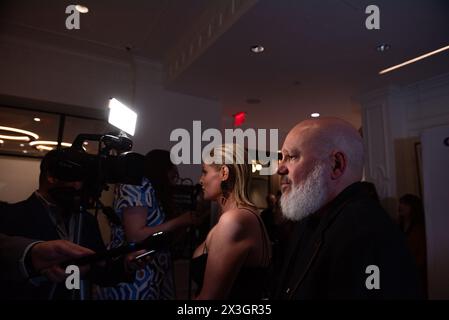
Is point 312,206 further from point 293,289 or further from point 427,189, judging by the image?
point 427,189

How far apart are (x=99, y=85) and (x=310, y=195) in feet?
9.15

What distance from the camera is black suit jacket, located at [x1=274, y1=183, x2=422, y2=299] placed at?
2.19 ft

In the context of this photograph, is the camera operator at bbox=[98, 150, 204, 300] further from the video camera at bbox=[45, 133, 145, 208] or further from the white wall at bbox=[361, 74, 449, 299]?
the white wall at bbox=[361, 74, 449, 299]

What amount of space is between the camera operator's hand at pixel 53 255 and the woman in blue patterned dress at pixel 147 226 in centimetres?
55

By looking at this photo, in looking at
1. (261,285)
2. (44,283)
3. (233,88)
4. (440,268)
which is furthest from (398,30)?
(44,283)

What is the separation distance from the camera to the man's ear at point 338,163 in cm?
92

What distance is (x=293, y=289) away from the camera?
0.80 metres

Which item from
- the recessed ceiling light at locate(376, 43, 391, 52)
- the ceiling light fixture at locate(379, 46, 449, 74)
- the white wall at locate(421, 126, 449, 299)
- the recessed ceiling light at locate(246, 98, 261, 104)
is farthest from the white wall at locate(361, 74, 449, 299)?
the recessed ceiling light at locate(246, 98, 261, 104)

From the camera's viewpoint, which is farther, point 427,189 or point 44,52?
point 44,52

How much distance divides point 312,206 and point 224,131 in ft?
12.8

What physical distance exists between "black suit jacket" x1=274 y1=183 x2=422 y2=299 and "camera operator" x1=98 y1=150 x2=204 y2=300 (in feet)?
2.70

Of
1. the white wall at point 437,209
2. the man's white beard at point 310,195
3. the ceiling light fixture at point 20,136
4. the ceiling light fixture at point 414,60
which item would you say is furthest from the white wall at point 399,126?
the ceiling light fixture at point 20,136

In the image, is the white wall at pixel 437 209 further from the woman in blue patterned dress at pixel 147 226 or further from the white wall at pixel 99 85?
the white wall at pixel 99 85

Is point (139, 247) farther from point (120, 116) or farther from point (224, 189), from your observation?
point (120, 116)
